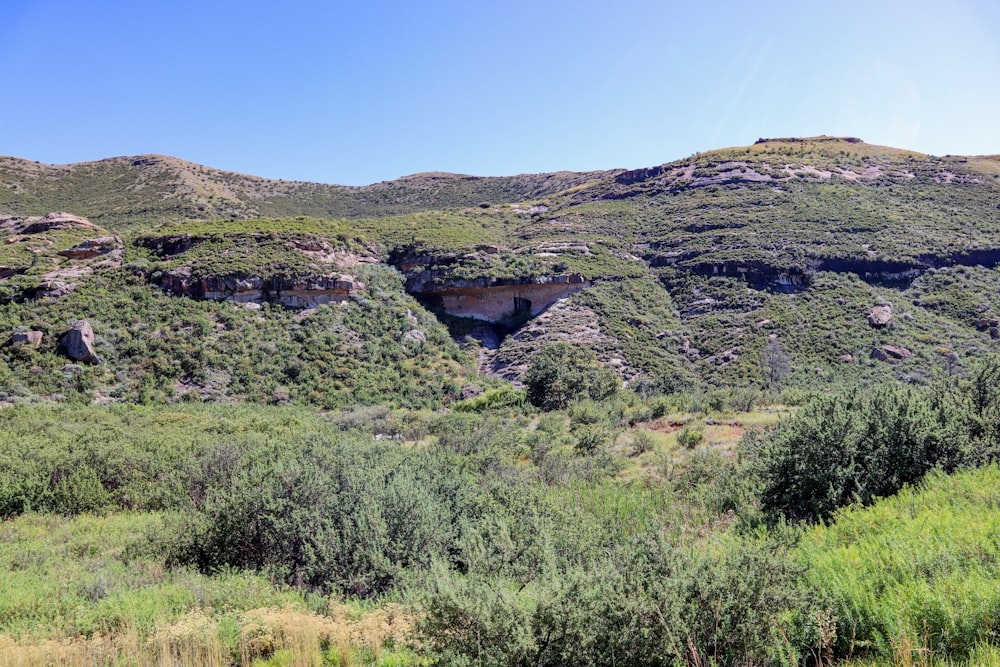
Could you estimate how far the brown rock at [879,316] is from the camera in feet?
99.8

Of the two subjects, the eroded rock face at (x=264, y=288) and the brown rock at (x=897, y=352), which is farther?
the eroded rock face at (x=264, y=288)

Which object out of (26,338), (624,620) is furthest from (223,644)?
(26,338)

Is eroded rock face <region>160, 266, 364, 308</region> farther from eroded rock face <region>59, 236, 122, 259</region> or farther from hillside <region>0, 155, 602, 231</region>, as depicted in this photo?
hillside <region>0, 155, 602, 231</region>

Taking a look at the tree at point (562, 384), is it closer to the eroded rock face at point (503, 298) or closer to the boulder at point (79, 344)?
the eroded rock face at point (503, 298)

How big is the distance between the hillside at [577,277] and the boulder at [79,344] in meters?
0.65

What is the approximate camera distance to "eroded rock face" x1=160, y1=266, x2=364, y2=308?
28266 mm

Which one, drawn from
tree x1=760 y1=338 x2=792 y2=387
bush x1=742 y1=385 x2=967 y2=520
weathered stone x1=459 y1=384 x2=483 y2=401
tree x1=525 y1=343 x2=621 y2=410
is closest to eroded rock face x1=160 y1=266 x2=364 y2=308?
weathered stone x1=459 y1=384 x2=483 y2=401

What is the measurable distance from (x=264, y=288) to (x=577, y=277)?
896 inches

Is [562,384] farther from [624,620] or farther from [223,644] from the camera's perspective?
[624,620]

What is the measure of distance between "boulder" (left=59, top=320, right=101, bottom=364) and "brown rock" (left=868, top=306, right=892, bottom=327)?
146 ft

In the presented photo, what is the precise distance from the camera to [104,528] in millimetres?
7934

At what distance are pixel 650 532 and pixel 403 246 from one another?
40.2 meters

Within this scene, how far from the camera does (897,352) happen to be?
27.6 m

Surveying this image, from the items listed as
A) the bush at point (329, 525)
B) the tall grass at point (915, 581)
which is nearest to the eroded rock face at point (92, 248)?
the bush at point (329, 525)
